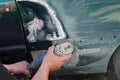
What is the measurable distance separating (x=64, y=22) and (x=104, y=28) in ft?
1.40

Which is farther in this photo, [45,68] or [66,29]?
[66,29]

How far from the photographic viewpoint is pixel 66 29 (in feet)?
13.7

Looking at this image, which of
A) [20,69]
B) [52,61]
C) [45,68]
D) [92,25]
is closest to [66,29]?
[92,25]

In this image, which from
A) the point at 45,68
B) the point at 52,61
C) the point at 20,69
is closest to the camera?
the point at 45,68

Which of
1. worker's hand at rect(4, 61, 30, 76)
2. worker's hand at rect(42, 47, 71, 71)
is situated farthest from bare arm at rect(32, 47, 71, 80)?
worker's hand at rect(4, 61, 30, 76)

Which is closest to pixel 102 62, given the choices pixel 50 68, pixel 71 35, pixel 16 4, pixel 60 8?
pixel 71 35

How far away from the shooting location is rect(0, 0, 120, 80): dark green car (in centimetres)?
412

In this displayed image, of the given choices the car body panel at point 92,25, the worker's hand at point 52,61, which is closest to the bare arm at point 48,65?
the worker's hand at point 52,61

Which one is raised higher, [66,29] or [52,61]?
[52,61]

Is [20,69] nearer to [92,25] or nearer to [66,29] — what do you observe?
[66,29]

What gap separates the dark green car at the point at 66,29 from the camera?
412 centimetres

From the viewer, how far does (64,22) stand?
4.17 m

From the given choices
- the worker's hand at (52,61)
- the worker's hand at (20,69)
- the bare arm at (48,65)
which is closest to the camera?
the bare arm at (48,65)

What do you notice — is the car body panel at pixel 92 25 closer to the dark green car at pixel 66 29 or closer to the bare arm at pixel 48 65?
the dark green car at pixel 66 29
